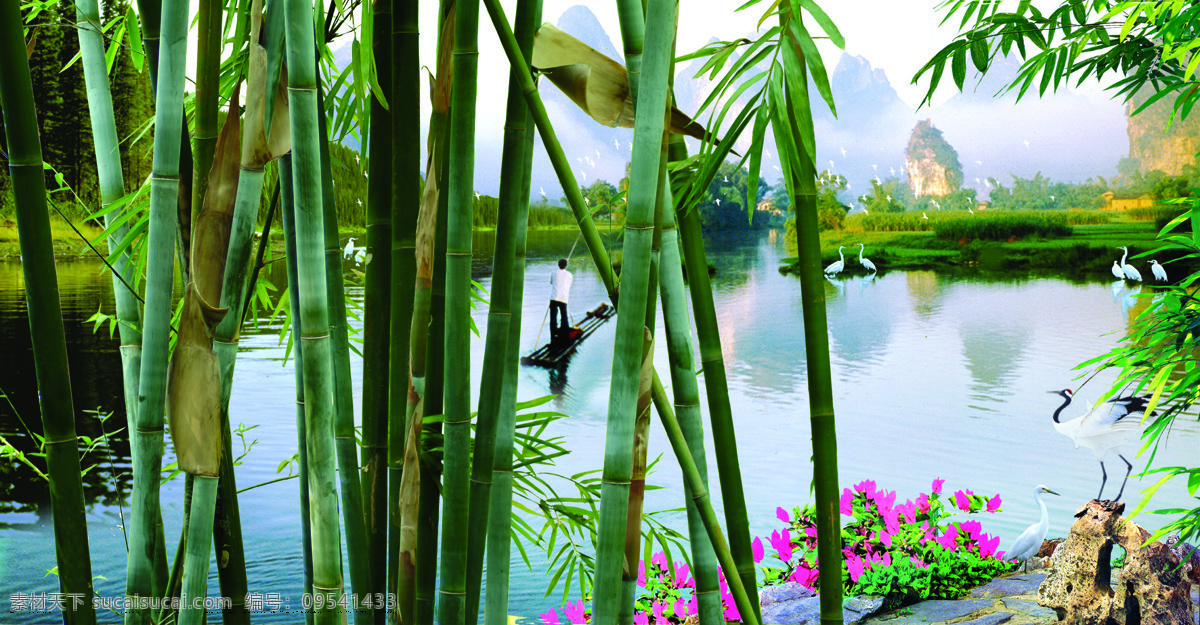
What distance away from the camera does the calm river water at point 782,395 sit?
320 centimetres

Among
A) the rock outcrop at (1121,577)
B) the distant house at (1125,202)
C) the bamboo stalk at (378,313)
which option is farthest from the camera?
the distant house at (1125,202)

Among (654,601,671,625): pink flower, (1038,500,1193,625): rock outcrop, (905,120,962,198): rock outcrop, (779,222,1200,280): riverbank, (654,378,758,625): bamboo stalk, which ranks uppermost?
(905,120,962,198): rock outcrop

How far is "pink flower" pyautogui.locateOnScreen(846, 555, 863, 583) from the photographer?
2.04 m

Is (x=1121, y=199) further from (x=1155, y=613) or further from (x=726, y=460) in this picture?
(x=726, y=460)

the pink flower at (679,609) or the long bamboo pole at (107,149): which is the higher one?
the long bamboo pole at (107,149)

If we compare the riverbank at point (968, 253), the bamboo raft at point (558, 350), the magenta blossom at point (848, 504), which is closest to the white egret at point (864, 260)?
the riverbank at point (968, 253)

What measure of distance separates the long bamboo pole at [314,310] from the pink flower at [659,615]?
1554mm

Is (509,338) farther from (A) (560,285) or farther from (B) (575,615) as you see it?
(A) (560,285)

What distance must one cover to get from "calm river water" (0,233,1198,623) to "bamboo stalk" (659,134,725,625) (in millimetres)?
2212

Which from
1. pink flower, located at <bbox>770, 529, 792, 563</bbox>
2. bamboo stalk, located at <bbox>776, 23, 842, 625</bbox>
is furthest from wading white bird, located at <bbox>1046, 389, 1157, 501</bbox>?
bamboo stalk, located at <bbox>776, 23, 842, 625</bbox>

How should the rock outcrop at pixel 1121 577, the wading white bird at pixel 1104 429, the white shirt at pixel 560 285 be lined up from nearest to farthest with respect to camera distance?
1. the rock outcrop at pixel 1121 577
2. the wading white bird at pixel 1104 429
3. the white shirt at pixel 560 285

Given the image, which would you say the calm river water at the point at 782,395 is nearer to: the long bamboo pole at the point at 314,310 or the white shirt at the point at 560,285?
the white shirt at the point at 560,285

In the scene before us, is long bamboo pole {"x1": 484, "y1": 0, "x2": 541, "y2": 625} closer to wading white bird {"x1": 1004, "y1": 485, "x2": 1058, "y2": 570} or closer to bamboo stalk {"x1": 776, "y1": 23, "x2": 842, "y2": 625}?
bamboo stalk {"x1": 776, "y1": 23, "x2": 842, "y2": 625}

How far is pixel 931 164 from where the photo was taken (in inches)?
222
